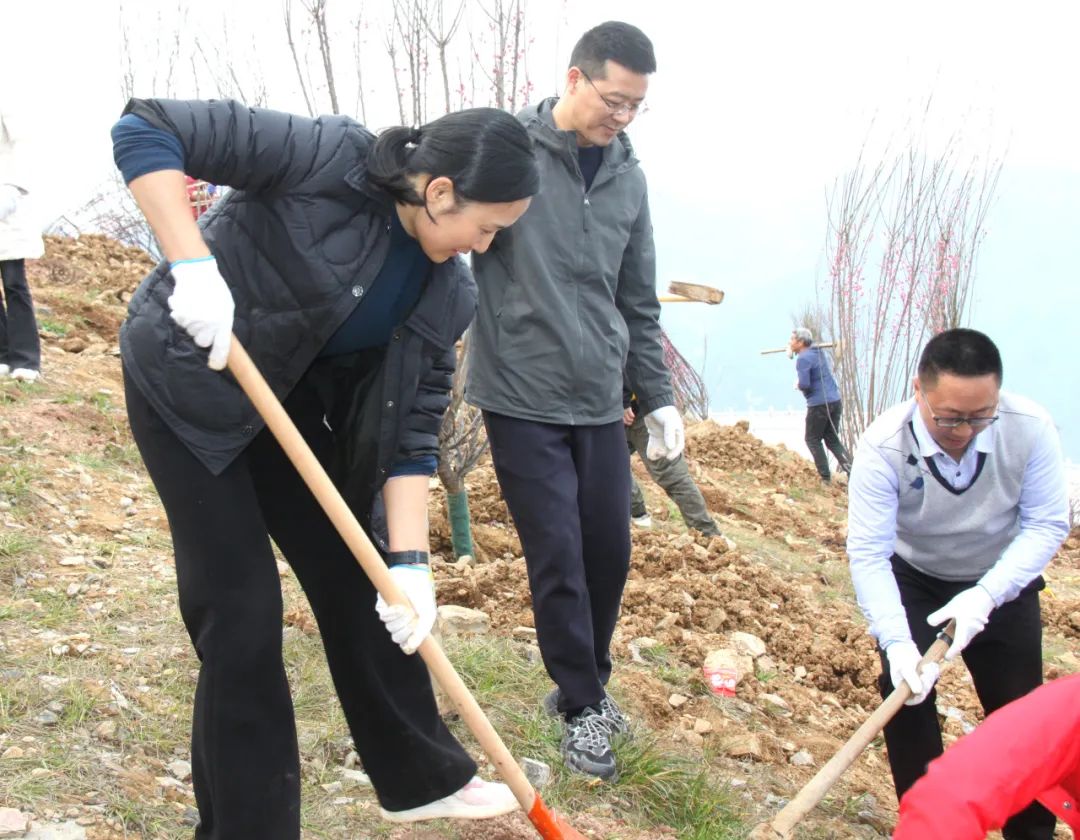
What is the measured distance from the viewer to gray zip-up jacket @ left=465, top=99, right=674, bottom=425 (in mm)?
3008

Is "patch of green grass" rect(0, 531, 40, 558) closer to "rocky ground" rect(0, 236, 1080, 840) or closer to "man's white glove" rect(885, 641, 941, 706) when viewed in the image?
"rocky ground" rect(0, 236, 1080, 840)

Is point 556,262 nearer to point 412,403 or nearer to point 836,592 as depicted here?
point 412,403

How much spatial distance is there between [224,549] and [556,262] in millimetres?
1333

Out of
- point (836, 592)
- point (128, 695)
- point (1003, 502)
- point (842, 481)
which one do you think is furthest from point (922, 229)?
point (128, 695)

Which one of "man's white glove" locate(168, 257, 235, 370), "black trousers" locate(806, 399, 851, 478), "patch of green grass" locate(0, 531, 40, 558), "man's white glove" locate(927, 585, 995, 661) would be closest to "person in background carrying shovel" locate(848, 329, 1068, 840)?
"man's white glove" locate(927, 585, 995, 661)

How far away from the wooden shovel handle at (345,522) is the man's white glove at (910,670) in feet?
3.32

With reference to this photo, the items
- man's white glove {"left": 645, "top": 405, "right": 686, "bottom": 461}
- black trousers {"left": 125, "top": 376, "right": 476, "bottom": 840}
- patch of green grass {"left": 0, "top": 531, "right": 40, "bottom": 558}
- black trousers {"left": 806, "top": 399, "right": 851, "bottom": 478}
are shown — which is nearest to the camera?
black trousers {"left": 125, "top": 376, "right": 476, "bottom": 840}

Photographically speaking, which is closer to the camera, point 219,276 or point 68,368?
point 219,276

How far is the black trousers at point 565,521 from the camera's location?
117 inches

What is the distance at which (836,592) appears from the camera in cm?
637

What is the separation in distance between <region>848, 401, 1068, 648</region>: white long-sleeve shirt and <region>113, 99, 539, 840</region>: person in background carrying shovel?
1223mm

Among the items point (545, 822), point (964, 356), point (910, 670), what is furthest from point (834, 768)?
point (964, 356)

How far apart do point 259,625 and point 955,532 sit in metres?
1.86

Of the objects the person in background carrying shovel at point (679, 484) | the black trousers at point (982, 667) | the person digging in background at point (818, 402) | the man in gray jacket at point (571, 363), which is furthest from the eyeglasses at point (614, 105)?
the person digging in background at point (818, 402)
